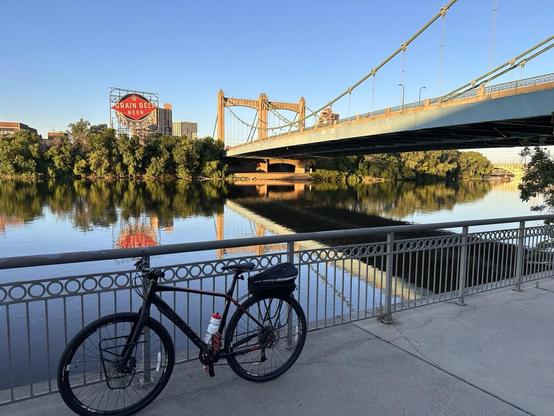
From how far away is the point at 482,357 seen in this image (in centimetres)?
377

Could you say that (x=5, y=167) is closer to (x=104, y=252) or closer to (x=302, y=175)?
(x=302, y=175)

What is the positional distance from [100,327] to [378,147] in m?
32.6

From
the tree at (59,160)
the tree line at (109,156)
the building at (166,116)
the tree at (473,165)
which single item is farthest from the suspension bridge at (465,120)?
the building at (166,116)

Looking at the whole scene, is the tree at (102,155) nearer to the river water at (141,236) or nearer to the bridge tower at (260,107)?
the bridge tower at (260,107)

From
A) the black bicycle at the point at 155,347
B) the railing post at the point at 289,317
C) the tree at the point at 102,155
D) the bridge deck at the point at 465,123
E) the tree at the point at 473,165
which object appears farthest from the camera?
the tree at the point at 473,165

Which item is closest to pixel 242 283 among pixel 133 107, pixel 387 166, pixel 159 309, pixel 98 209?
pixel 159 309

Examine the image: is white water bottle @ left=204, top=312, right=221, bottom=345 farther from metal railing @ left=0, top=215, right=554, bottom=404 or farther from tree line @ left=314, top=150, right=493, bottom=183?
tree line @ left=314, top=150, right=493, bottom=183

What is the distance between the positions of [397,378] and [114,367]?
204 centimetres

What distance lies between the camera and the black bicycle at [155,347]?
2748 millimetres

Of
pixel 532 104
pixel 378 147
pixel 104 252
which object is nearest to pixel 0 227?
pixel 104 252

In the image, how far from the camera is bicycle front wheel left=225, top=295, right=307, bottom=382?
316 centimetres

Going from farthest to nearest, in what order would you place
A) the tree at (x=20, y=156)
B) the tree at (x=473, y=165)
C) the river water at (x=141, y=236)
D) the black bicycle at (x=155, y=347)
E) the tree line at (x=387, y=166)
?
the tree at (x=473, y=165) < the tree line at (x=387, y=166) < the tree at (x=20, y=156) < the river water at (x=141, y=236) < the black bicycle at (x=155, y=347)

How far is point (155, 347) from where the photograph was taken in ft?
10.2

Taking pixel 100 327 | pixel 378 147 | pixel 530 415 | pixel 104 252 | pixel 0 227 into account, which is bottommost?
pixel 0 227
